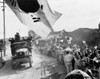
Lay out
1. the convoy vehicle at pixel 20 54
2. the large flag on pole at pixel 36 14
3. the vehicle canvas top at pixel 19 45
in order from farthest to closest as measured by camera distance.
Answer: the vehicle canvas top at pixel 19 45 < the convoy vehicle at pixel 20 54 < the large flag on pole at pixel 36 14

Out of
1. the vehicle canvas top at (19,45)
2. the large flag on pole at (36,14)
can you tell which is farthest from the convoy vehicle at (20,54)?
the large flag on pole at (36,14)

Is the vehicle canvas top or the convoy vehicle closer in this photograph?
the convoy vehicle

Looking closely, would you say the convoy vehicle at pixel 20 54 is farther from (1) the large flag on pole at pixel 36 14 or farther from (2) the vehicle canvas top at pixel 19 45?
(1) the large flag on pole at pixel 36 14

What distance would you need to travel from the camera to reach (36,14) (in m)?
4.66

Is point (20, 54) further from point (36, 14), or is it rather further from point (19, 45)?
point (36, 14)

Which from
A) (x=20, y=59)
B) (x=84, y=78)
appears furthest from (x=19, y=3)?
(x=20, y=59)

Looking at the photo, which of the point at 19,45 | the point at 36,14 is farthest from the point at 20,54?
the point at 36,14

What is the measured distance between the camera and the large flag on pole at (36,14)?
4.32m

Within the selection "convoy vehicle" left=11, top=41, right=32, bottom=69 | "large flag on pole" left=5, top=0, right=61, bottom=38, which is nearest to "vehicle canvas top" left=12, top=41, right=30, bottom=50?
"convoy vehicle" left=11, top=41, right=32, bottom=69

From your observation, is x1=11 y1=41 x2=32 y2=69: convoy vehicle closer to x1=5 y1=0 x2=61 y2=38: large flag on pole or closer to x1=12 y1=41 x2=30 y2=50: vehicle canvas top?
x1=12 y1=41 x2=30 y2=50: vehicle canvas top

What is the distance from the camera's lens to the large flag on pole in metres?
4.32

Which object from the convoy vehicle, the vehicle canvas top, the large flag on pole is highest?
the large flag on pole

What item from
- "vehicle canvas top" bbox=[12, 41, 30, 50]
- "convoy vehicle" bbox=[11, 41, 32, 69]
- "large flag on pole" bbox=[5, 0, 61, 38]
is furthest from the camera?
"vehicle canvas top" bbox=[12, 41, 30, 50]

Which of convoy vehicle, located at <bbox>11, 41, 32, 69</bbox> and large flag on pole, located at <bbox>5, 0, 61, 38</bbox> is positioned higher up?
large flag on pole, located at <bbox>5, 0, 61, 38</bbox>
